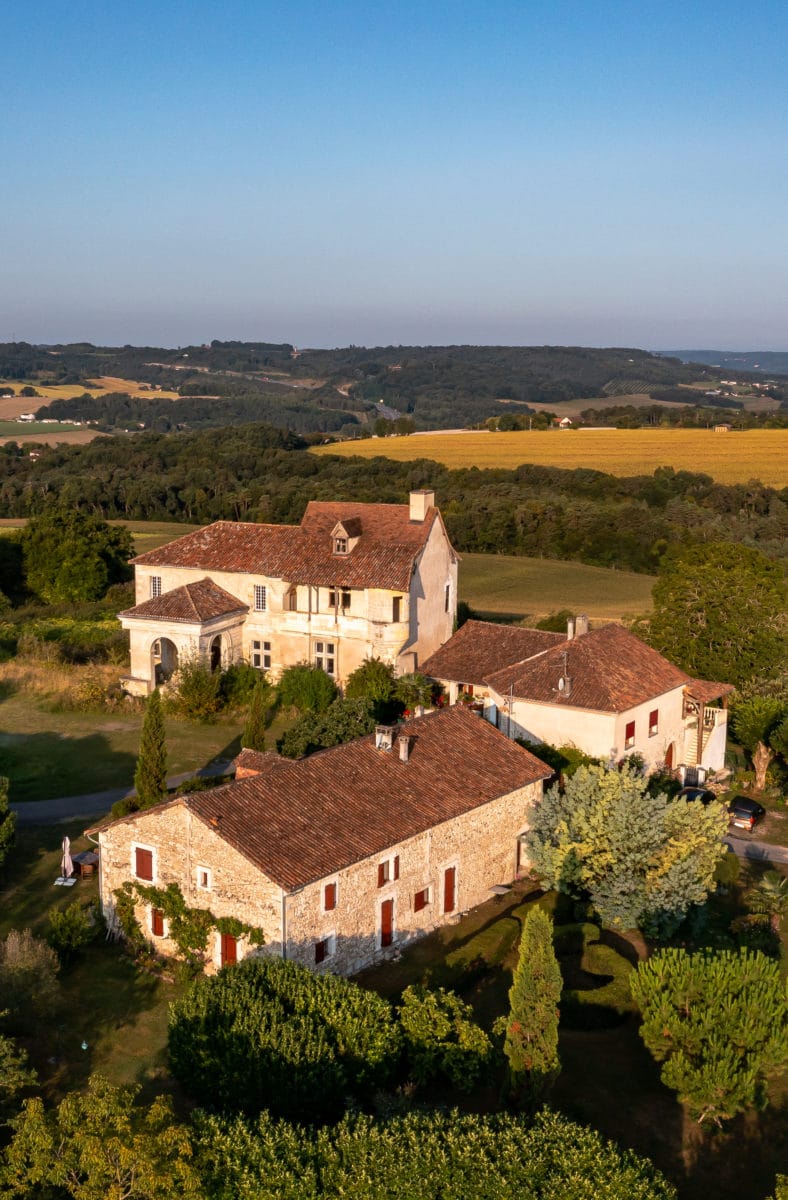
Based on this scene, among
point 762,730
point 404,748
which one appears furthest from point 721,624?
point 404,748

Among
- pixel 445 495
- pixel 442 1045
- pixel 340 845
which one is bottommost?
pixel 442 1045

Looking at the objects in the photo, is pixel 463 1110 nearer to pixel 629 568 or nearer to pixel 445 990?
pixel 445 990

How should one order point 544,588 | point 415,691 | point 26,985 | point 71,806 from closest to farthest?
point 26,985
point 71,806
point 415,691
point 544,588

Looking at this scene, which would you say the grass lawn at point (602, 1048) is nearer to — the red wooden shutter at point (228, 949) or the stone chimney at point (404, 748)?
the red wooden shutter at point (228, 949)

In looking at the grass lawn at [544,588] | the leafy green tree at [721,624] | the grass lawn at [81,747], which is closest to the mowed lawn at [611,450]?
the grass lawn at [544,588]

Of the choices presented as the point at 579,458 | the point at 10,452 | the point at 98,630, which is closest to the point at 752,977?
the point at 98,630

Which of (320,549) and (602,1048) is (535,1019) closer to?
(602,1048)

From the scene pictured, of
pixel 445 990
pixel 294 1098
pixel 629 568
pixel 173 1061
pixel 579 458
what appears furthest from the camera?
pixel 579 458
